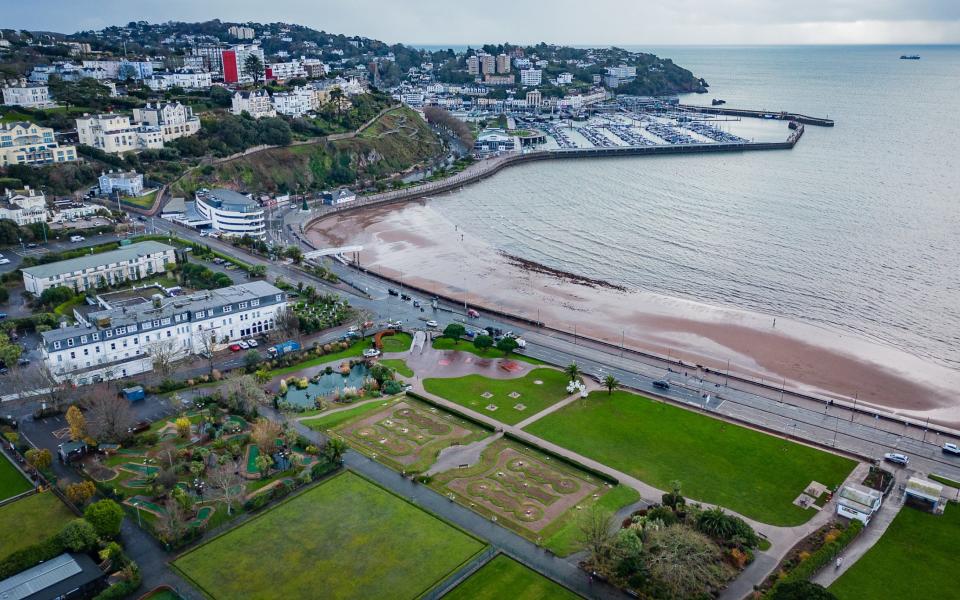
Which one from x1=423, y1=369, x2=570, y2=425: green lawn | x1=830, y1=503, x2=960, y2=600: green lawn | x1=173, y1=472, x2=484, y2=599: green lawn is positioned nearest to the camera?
x1=830, y1=503, x2=960, y2=600: green lawn

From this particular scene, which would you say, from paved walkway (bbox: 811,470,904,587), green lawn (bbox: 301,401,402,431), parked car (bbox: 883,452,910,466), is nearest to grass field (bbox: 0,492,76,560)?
green lawn (bbox: 301,401,402,431)

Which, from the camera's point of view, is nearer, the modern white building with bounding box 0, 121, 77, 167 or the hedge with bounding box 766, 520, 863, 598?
the hedge with bounding box 766, 520, 863, 598

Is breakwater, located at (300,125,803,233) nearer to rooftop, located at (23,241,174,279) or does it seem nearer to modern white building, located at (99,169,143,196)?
modern white building, located at (99,169,143,196)

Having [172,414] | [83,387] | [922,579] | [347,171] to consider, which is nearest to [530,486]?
[922,579]

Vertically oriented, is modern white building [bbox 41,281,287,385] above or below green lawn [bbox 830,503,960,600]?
above

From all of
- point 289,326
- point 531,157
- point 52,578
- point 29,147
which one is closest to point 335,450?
point 52,578

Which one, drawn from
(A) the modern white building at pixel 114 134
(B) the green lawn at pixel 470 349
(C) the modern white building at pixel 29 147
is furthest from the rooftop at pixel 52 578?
(A) the modern white building at pixel 114 134

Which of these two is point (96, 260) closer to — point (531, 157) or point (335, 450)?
point (335, 450)
